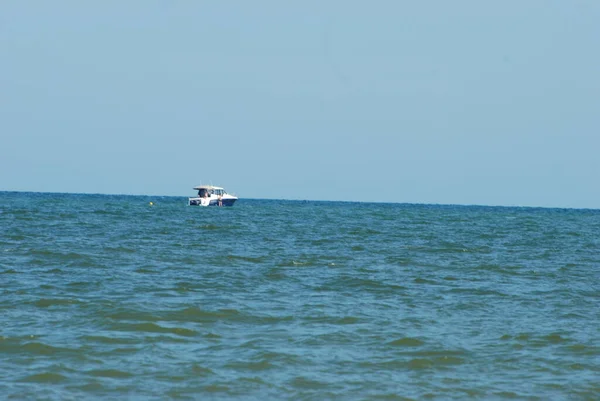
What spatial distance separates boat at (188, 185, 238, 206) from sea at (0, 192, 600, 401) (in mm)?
70466

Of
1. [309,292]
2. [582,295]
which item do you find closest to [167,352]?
[309,292]

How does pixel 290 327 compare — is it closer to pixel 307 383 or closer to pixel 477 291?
pixel 307 383

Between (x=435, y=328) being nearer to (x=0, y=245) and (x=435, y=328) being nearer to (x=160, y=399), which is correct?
(x=160, y=399)

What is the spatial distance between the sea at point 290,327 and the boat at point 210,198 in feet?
231

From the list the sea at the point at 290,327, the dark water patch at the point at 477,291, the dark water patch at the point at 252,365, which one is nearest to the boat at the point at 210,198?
the sea at the point at 290,327

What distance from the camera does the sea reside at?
12.4 metres

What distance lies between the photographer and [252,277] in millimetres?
24438

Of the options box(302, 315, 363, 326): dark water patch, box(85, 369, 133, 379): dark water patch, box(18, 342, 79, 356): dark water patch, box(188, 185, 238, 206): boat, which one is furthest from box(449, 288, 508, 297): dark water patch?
box(188, 185, 238, 206): boat

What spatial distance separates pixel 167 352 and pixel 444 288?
10.8 metres

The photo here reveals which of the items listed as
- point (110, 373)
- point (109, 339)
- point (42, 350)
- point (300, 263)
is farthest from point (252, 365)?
point (300, 263)

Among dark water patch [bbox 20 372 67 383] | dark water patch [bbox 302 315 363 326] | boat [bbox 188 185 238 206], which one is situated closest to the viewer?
Answer: dark water patch [bbox 20 372 67 383]

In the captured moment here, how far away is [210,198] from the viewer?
335 ft

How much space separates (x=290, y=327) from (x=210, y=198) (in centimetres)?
8642

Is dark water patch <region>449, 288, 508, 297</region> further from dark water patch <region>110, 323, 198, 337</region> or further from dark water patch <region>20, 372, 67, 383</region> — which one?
dark water patch <region>20, 372, 67, 383</region>
